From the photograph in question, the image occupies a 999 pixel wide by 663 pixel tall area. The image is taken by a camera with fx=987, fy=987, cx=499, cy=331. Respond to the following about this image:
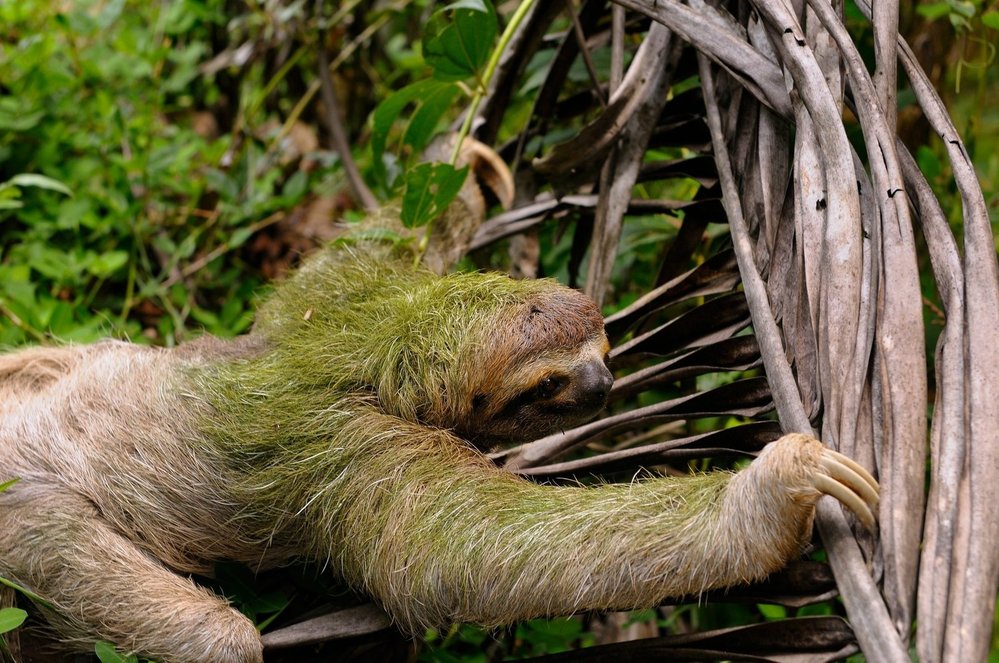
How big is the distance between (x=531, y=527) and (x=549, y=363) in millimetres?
606

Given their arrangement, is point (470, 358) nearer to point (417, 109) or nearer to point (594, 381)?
point (594, 381)

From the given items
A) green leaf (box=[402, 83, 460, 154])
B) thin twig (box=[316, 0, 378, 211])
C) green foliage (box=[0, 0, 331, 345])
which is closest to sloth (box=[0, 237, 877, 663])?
green leaf (box=[402, 83, 460, 154])

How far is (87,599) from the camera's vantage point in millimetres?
3260

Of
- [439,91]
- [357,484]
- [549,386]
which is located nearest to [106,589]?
[357,484]

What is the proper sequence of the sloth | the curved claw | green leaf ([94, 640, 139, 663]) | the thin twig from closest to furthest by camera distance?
the curved claw
the sloth
green leaf ([94, 640, 139, 663])
the thin twig

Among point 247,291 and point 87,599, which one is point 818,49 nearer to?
point 87,599

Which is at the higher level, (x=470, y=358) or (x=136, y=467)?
(x=470, y=358)

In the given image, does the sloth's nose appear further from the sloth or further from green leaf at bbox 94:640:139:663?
green leaf at bbox 94:640:139:663

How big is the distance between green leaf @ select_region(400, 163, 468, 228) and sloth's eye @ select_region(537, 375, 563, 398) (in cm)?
105

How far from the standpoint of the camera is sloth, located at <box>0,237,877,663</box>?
282 centimetres

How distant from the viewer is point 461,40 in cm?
397

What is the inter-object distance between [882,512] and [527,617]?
3.52 feet

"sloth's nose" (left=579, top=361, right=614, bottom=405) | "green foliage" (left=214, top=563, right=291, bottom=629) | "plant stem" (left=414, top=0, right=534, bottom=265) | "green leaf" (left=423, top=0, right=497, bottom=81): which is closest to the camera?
"sloth's nose" (left=579, top=361, right=614, bottom=405)

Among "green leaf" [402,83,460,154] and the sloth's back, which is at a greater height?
"green leaf" [402,83,460,154]
